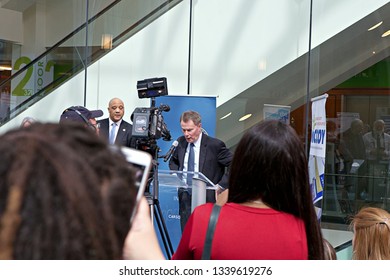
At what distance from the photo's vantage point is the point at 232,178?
172cm

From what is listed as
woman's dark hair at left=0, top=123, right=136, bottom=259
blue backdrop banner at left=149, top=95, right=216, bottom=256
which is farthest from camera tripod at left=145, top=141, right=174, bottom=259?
woman's dark hair at left=0, top=123, right=136, bottom=259

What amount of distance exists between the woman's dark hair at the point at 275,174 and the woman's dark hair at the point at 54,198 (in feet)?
3.14

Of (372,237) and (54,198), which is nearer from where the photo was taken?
(54,198)

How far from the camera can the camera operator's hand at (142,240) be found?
1.00 metres

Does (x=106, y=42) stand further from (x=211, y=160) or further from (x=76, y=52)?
(x=211, y=160)

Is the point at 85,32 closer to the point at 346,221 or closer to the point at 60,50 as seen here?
the point at 60,50

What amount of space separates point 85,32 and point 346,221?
4.17 meters

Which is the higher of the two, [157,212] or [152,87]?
[152,87]

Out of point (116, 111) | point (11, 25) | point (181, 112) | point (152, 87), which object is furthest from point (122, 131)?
point (11, 25)

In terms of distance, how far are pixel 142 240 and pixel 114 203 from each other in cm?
30

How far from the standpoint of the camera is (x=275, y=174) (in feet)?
5.50

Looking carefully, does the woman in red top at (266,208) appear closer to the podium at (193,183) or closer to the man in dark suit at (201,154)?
the podium at (193,183)

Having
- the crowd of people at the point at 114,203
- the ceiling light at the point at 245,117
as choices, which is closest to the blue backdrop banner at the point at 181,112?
the ceiling light at the point at 245,117

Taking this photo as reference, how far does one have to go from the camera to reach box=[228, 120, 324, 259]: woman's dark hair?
167 cm
